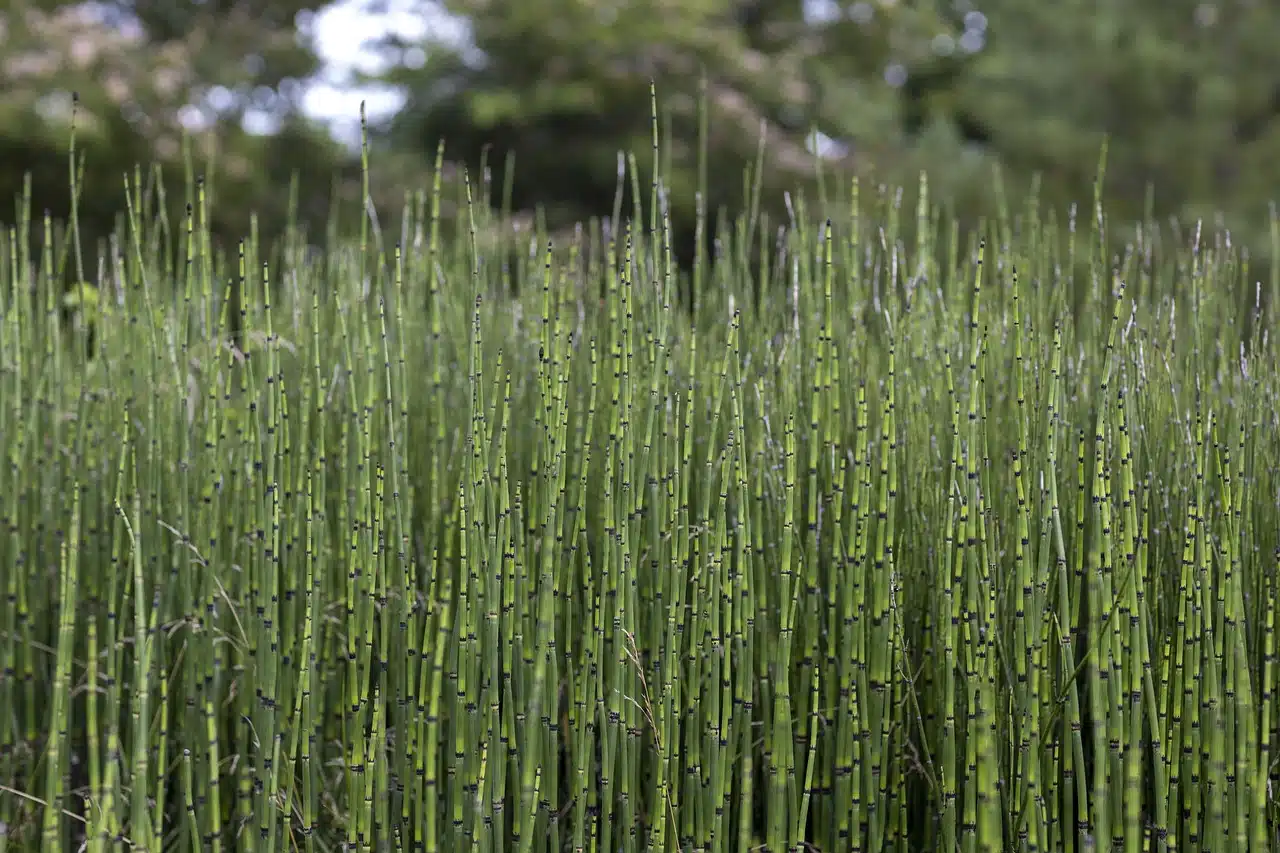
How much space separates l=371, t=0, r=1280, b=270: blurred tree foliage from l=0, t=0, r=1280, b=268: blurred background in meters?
0.01

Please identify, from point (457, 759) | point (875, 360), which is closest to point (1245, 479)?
point (875, 360)

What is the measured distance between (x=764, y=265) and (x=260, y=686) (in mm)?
907

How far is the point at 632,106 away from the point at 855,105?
1428mm

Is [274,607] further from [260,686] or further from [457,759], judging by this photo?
[457,759]

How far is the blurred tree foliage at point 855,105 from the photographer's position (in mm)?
6191

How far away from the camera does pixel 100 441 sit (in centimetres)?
169

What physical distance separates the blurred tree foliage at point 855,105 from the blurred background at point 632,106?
0.5 inches

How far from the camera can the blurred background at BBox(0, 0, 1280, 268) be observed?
5.86 metres

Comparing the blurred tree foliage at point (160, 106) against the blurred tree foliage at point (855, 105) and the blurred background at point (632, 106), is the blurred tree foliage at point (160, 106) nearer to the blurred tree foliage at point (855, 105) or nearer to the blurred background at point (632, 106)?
the blurred background at point (632, 106)

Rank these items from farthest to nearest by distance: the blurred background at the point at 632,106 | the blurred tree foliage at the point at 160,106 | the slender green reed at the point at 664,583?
the blurred background at the point at 632,106 < the blurred tree foliage at the point at 160,106 < the slender green reed at the point at 664,583

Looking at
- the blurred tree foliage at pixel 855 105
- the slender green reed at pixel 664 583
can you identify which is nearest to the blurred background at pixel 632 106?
the blurred tree foliage at pixel 855 105

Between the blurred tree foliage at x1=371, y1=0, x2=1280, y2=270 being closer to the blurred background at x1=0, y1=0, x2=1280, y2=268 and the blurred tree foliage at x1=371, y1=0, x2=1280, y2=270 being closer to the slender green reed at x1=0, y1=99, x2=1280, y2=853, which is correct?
the blurred background at x1=0, y1=0, x2=1280, y2=268

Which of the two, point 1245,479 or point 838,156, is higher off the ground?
Answer: point 838,156

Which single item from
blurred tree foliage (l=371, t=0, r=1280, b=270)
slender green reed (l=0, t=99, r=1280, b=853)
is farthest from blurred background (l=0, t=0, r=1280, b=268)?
slender green reed (l=0, t=99, r=1280, b=853)
